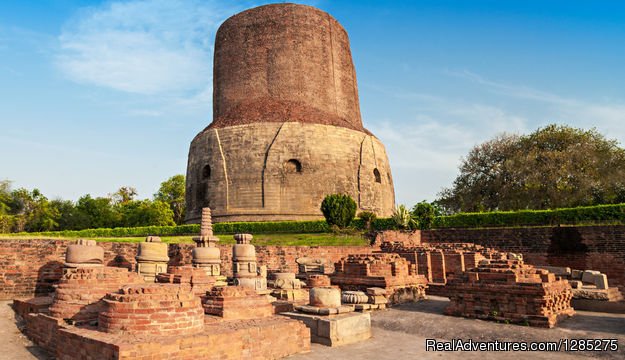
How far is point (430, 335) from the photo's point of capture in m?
5.91

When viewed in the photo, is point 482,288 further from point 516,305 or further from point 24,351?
point 24,351

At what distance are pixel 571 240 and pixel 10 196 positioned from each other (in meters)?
43.4

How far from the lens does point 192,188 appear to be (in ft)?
86.1

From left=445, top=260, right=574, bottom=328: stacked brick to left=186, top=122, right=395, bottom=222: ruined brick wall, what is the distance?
17039mm

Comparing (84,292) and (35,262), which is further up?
(35,262)

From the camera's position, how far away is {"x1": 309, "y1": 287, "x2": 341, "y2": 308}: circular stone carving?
6.01 m

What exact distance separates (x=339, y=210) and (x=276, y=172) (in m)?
6.51

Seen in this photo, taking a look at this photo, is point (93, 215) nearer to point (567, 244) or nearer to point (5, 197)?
point (5, 197)

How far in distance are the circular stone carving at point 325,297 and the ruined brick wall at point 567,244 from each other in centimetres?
1042

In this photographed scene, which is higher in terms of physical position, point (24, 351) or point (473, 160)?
point (473, 160)

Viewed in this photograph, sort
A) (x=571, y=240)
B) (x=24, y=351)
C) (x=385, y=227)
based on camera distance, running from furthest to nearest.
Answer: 1. (x=385, y=227)
2. (x=571, y=240)
3. (x=24, y=351)

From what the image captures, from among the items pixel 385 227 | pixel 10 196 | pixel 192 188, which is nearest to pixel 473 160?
pixel 385 227

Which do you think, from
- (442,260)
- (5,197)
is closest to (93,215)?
(5,197)

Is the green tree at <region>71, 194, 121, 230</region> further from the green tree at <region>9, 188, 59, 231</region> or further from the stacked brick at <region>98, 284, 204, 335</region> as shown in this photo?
the stacked brick at <region>98, 284, 204, 335</region>
